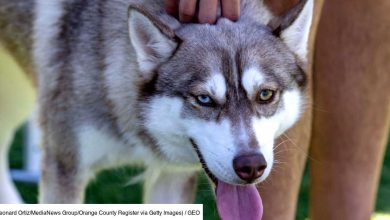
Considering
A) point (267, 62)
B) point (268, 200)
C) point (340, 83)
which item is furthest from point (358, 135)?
point (267, 62)

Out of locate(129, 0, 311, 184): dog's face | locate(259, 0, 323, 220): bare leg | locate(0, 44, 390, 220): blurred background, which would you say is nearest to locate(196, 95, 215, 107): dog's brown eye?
locate(129, 0, 311, 184): dog's face

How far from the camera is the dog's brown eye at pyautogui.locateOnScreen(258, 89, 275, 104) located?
258 centimetres

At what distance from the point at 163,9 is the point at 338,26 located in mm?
600

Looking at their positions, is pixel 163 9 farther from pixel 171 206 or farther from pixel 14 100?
pixel 14 100

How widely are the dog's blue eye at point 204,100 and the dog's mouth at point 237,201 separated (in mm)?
139

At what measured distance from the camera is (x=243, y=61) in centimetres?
259

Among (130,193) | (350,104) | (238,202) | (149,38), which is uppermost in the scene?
(149,38)

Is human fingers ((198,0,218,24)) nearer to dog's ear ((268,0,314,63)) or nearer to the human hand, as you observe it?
the human hand

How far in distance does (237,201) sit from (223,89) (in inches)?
13.6

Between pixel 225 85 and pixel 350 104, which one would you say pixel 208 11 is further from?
pixel 350 104

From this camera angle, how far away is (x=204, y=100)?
2.57 metres

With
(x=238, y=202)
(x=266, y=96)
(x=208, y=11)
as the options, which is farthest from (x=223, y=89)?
(x=238, y=202)

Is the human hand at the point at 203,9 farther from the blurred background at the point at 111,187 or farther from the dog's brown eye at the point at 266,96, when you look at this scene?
the blurred background at the point at 111,187

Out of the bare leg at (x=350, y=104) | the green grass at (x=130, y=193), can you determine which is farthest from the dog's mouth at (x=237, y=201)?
the green grass at (x=130, y=193)
